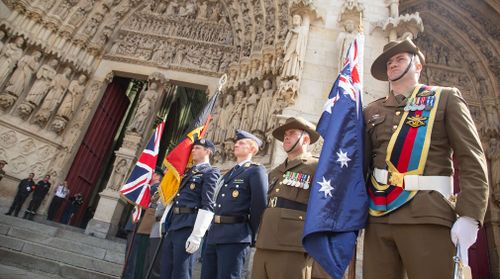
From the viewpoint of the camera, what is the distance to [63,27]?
8633mm

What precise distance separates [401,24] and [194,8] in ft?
23.1

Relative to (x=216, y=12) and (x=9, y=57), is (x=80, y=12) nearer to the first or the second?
(x=9, y=57)

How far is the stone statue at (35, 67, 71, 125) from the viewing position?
794 cm

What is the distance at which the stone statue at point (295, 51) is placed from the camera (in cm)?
507

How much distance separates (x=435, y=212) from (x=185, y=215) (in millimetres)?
1960

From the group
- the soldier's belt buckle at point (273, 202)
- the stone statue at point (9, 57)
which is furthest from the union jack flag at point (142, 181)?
the stone statue at point (9, 57)

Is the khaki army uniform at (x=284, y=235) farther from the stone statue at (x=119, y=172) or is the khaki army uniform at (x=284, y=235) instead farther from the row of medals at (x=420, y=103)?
the stone statue at (x=119, y=172)

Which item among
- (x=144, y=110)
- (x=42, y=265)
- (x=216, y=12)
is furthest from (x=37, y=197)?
(x=216, y=12)

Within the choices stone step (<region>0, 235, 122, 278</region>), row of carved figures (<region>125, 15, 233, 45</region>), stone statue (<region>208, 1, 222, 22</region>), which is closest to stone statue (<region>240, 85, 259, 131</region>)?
row of carved figures (<region>125, 15, 233, 45</region>)

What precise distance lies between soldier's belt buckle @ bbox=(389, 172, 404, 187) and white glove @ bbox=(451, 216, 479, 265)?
0.26m

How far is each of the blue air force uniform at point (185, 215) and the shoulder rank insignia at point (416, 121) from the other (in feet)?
5.25

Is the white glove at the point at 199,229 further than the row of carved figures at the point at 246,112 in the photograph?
No

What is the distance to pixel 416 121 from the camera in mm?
1505

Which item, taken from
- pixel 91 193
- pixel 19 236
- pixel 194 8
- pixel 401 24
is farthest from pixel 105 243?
pixel 194 8
